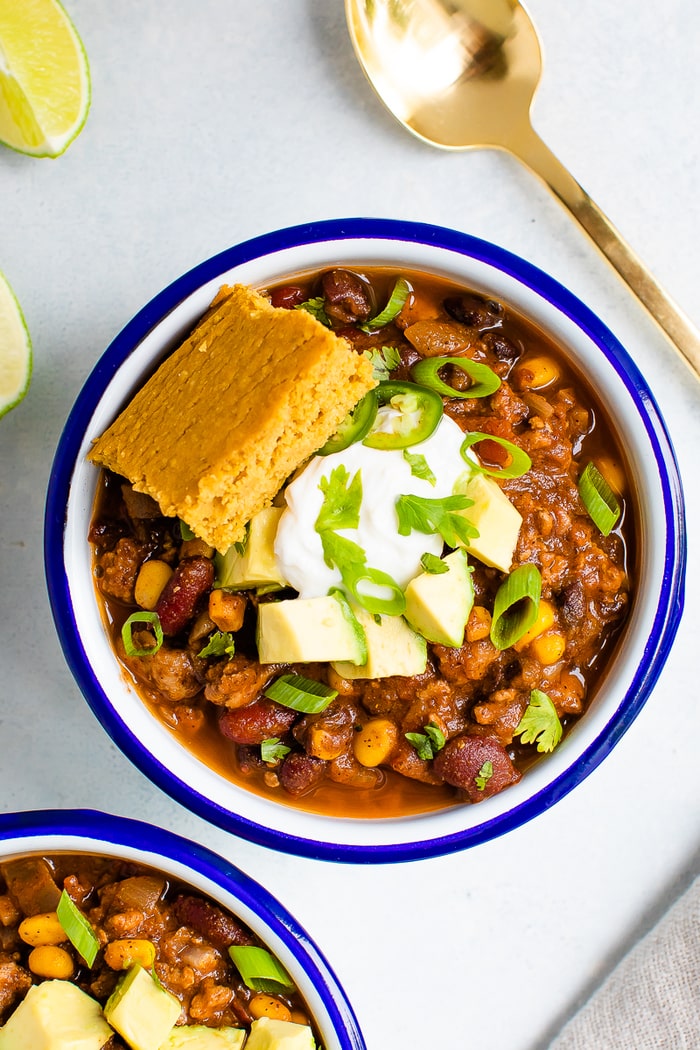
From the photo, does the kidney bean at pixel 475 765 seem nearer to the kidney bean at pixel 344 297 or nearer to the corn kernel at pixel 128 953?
the corn kernel at pixel 128 953

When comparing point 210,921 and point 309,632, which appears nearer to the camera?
point 309,632

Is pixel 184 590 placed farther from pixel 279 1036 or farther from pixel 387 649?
pixel 279 1036

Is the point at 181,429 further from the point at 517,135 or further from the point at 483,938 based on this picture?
the point at 483,938

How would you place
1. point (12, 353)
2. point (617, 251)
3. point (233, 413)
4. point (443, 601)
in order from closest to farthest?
1. point (233, 413)
2. point (443, 601)
3. point (12, 353)
4. point (617, 251)

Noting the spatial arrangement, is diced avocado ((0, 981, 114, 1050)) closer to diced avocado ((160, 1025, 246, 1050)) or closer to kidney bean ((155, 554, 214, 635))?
diced avocado ((160, 1025, 246, 1050))

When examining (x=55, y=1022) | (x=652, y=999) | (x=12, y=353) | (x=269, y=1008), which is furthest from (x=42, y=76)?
(x=652, y=999)

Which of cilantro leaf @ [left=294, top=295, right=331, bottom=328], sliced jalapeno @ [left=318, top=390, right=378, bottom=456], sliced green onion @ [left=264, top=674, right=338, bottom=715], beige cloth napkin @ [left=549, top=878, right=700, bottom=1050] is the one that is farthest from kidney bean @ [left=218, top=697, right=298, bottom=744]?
beige cloth napkin @ [left=549, top=878, right=700, bottom=1050]
